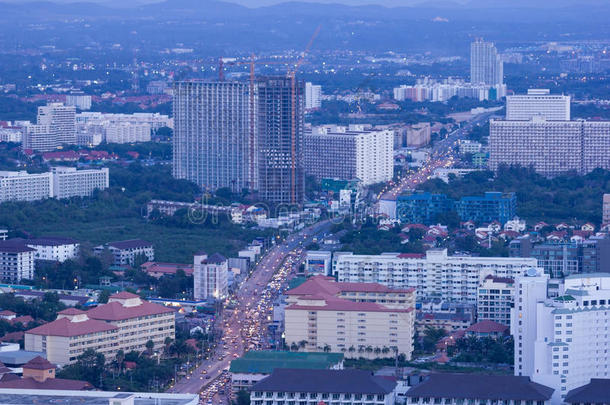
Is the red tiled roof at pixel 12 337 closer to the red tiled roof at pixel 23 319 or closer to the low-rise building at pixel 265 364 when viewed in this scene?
the red tiled roof at pixel 23 319

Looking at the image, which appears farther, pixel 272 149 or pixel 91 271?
pixel 272 149

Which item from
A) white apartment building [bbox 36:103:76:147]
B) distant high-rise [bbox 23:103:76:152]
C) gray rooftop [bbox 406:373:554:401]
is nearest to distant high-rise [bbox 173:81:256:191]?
distant high-rise [bbox 23:103:76:152]

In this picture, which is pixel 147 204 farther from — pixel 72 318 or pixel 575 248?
pixel 72 318

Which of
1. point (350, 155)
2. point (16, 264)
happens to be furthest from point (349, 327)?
point (350, 155)

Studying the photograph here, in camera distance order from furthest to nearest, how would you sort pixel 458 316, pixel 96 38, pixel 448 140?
pixel 96 38
pixel 448 140
pixel 458 316

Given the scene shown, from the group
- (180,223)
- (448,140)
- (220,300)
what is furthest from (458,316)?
(448,140)

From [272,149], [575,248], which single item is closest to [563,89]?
[272,149]

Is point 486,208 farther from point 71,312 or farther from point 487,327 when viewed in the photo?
point 71,312

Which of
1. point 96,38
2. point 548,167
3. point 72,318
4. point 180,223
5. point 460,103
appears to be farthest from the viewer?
point 96,38
